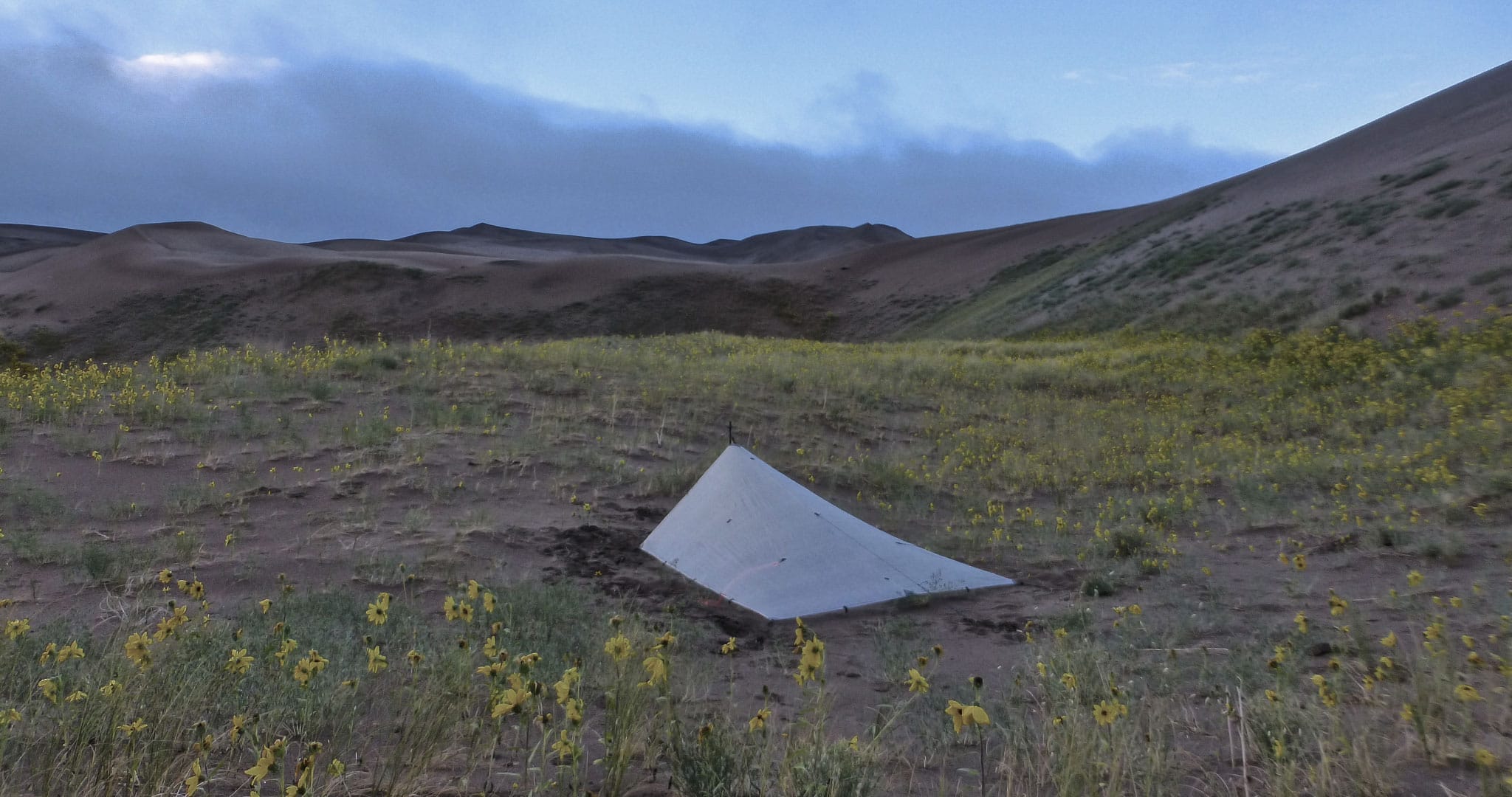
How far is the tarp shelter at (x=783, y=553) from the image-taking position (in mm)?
5859

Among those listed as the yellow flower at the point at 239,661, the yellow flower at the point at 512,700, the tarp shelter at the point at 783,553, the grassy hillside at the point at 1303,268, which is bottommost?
the tarp shelter at the point at 783,553

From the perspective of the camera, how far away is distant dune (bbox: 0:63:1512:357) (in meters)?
18.6

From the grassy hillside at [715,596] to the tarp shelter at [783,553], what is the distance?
186 millimetres

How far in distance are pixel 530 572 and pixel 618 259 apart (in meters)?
48.3

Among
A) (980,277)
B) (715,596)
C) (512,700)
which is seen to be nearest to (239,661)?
(512,700)

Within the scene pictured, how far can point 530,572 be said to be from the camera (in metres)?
6.05

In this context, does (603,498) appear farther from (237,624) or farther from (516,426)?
(237,624)

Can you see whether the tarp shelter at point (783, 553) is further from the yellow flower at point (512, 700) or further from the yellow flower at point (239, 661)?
the yellow flower at point (512, 700)

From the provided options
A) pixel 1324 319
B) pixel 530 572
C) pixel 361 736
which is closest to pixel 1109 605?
pixel 530 572

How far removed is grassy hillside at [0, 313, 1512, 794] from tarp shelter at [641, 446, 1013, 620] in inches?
7.3

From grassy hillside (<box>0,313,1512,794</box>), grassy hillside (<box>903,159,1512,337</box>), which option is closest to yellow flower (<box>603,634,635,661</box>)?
grassy hillside (<box>0,313,1512,794</box>)

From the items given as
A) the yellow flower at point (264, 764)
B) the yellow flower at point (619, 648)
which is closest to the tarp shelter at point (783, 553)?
the yellow flower at point (619, 648)

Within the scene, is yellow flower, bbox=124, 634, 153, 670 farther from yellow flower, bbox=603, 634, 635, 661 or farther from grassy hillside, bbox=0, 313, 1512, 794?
yellow flower, bbox=603, 634, 635, 661

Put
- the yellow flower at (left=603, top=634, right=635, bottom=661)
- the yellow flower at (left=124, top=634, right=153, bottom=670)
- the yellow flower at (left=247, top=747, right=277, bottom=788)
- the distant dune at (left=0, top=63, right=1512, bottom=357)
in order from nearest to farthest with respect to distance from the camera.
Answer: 1. the yellow flower at (left=247, top=747, right=277, bottom=788)
2. the yellow flower at (left=124, top=634, right=153, bottom=670)
3. the yellow flower at (left=603, top=634, right=635, bottom=661)
4. the distant dune at (left=0, top=63, right=1512, bottom=357)
